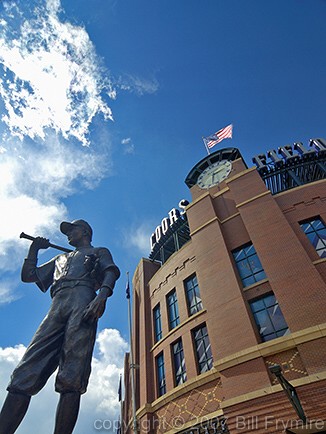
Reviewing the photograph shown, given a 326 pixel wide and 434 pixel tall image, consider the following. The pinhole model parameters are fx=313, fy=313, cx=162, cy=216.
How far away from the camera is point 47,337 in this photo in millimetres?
3912

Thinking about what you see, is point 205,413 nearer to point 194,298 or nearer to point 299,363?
point 299,363

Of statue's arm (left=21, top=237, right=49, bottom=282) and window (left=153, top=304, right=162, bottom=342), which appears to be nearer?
statue's arm (left=21, top=237, right=49, bottom=282)

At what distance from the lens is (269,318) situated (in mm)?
13734

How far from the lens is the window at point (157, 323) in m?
20.2

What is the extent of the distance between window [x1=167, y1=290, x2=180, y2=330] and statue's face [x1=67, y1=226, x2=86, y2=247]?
1477 centimetres

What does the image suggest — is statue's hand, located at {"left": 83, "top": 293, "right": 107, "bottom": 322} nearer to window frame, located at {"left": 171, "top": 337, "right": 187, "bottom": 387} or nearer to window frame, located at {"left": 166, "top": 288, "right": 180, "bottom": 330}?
window frame, located at {"left": 171, "top": 337, "right": 187, "bottom": 387}

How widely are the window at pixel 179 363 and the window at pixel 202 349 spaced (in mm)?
1130

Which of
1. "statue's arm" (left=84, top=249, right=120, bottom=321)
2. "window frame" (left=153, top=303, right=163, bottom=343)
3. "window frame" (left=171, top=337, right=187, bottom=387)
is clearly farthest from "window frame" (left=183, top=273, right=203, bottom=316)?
"statue's arm" (left=84, top=249, right=120, bottom=321)

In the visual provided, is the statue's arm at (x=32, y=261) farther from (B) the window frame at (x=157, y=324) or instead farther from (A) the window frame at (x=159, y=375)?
(B) the window frame at (x=157, y=324)

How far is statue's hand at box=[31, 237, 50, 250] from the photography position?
16.4ft

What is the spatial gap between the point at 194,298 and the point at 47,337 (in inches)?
602

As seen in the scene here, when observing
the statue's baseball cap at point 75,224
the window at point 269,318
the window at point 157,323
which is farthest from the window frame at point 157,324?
the statue's baseball cap at point 75,224

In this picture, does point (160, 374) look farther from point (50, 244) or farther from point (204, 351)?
point (50, 244)

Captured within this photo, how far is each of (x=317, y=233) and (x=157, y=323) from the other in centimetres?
1152
